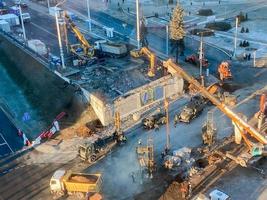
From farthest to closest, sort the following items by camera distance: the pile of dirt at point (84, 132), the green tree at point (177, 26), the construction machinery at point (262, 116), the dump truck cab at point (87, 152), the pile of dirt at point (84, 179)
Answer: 1. the green tree at point (177, 26)
2. the pile of dirt at point (84, 132)
3. the construction machinery at point (262, 116)
4. the dump truck cab at point (87, 152)
5. the pile of dirt at point (84, 179)

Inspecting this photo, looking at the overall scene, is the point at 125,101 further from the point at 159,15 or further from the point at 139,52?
the point at 159,15

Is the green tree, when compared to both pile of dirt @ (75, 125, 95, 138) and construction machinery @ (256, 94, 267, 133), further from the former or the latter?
pile of dirt @ (75, 125, 95, 138)

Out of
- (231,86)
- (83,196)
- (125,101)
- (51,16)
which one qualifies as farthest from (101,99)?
(51,16)

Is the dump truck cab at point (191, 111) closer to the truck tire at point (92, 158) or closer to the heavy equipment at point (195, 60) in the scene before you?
the truck tire at point (92, 158)

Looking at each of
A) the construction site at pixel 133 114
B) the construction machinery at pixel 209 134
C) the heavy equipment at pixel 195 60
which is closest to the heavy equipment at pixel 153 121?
the construction site at pixel 133 114

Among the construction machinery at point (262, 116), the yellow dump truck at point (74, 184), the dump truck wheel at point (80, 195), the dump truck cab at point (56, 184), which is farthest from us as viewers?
the construction machinery at point (262, 116)

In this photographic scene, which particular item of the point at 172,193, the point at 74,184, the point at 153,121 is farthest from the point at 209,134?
the point at 74,184

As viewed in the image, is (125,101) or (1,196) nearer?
(1,196)
